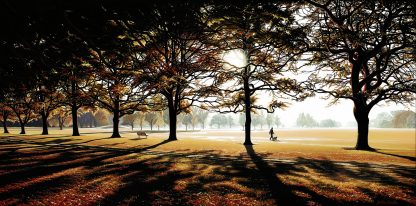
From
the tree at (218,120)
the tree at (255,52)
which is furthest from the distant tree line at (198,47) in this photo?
the tree at (218,120)

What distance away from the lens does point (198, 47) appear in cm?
2009

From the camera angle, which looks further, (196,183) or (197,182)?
(197,182)

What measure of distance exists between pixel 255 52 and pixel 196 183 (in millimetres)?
13936

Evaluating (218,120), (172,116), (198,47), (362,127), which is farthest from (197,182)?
(218,120)

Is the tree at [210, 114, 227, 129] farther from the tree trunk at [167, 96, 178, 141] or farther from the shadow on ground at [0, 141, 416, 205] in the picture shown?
the shadow on ground at [0, 141, 416, 205]

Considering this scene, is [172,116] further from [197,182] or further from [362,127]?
[197,182]

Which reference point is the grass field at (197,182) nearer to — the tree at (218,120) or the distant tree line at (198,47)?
the distant tree line at (198,47)

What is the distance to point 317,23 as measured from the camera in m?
17.1

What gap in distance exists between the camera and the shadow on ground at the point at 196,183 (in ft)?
23.7

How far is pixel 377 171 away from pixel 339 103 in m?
13.2

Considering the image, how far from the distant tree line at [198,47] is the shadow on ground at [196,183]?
12.1ft

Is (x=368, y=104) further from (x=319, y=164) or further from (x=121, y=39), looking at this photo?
(x=121, y=39)

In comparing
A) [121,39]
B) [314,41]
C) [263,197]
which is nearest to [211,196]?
[263,197]

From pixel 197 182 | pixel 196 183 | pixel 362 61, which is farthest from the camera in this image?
pixel 362 61
